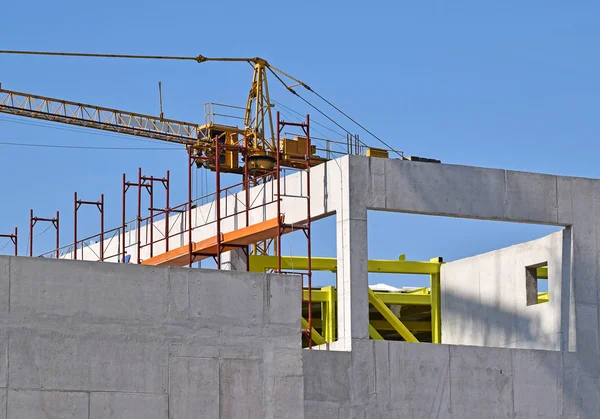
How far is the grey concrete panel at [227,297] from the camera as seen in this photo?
2488cm

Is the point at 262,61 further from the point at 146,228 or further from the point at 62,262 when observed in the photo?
the point at 62,262

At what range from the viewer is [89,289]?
78.2 ft

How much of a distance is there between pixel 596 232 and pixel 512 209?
2.34 m

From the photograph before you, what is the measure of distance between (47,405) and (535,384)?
12175 millimetres

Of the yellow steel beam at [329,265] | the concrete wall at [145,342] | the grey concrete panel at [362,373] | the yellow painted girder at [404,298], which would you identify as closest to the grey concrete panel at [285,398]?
the concrete wall at [145,342]

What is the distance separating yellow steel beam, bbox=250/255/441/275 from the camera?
125ft

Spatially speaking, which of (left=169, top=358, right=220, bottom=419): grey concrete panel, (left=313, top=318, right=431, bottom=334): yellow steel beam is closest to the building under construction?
(left=169, top=358, right=220, bottom=419): grey concrete panel

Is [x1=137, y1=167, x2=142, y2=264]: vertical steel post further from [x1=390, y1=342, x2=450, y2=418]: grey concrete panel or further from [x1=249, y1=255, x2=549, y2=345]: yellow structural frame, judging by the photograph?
[x1=390, y1=342, x2=450, y2=418]: grey concrete panel

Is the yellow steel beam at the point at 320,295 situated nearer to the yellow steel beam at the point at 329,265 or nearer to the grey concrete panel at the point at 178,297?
the yellow steel beam at the point at 329,265

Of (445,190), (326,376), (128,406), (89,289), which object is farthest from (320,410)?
(445,190)

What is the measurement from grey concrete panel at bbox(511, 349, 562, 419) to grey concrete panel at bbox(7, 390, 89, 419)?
36.0 feet

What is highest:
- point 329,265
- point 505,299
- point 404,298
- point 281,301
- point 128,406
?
point 329,265

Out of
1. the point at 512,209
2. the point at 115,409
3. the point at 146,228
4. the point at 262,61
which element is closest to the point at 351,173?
the point at 512,209

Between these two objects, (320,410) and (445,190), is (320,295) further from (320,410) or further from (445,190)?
(320,410)
